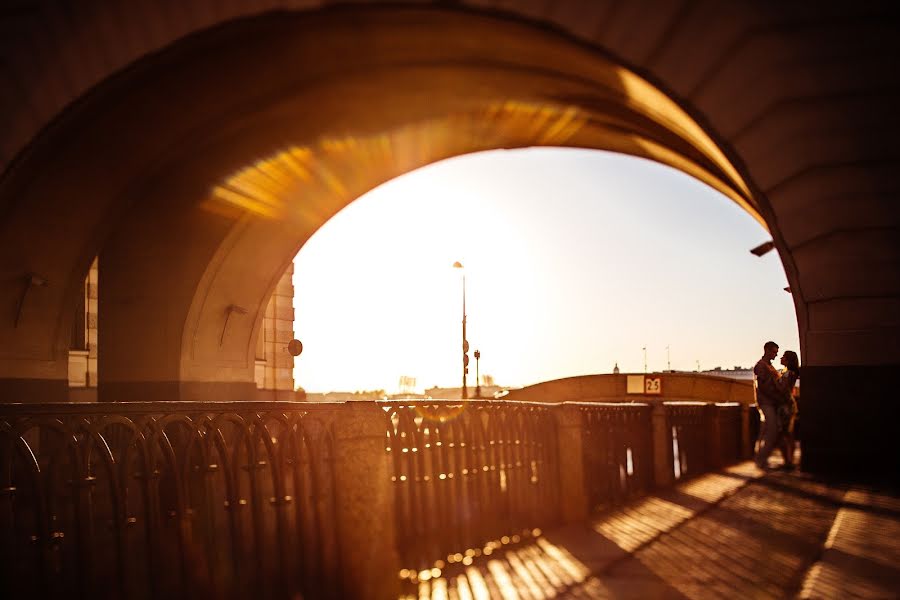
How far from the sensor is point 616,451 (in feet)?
33.0

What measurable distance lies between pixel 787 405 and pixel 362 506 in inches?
354

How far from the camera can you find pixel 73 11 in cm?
1153

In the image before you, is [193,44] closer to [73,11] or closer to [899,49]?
[73,11]

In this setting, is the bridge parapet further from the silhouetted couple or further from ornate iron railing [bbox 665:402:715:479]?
the silhouetted couple

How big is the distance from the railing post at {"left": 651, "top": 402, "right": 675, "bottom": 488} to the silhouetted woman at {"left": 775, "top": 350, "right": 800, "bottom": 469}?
6.17 feet

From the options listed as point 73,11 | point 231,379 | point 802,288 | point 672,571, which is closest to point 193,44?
point 73,11

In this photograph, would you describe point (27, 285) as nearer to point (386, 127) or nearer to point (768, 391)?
point (386, 127)

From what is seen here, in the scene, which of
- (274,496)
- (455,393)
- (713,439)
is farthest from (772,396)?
(455,393)

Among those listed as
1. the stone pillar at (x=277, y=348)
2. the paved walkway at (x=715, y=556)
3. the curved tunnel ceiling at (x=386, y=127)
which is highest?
the curved tunnel ceiling at (x=386, y=127)

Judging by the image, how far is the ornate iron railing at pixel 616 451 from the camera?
30.3 feet

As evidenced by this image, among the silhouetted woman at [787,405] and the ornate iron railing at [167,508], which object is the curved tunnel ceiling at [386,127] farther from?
the ornate iron railing at [167,508]

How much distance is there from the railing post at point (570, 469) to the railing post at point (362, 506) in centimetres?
331

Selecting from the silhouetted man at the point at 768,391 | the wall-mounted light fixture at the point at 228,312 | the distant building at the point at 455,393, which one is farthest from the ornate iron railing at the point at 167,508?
the distant building at the point at 455,393

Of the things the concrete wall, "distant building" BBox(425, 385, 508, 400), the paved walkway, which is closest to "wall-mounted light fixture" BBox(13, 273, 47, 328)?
the paved walkway
